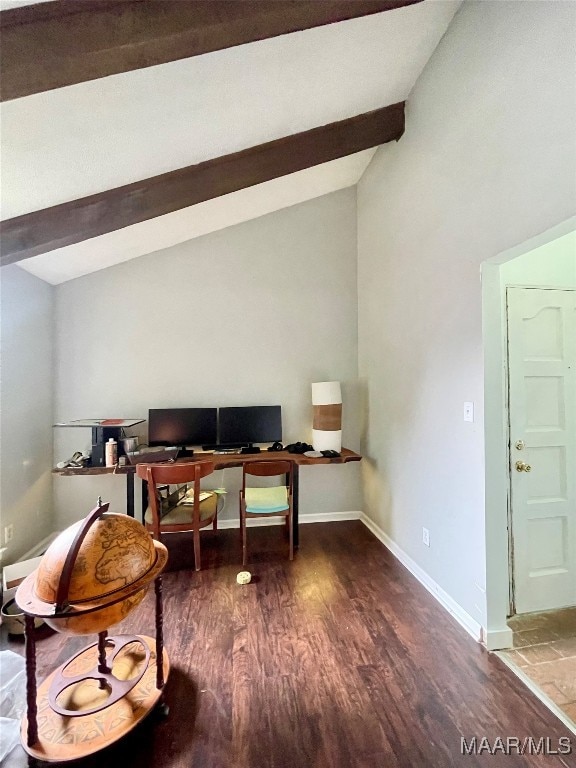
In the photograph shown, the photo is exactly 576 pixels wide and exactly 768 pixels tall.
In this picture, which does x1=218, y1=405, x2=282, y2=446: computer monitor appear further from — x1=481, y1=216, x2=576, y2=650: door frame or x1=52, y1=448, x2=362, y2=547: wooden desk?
x1=481, y1=216, x2=576, y2=650: door frame

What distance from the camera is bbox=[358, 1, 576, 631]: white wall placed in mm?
1586

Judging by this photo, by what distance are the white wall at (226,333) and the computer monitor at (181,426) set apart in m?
0.18

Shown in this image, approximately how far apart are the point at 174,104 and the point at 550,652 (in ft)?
11.4

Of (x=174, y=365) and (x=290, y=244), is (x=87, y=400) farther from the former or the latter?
(x=290, y=244)

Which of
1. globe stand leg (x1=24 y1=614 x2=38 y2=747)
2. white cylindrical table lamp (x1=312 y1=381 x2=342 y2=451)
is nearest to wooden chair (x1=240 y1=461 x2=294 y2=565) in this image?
white cylindrical table lamp (x1=312 y1=381 x2=342 y2=451)

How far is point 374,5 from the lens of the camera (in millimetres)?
1717

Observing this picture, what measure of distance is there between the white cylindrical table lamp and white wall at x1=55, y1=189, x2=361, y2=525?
31 cm

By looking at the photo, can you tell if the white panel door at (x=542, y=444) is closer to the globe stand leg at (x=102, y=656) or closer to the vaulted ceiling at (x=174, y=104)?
the vaulted ceiling at (x=174, y=104)

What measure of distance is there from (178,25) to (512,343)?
2.33m

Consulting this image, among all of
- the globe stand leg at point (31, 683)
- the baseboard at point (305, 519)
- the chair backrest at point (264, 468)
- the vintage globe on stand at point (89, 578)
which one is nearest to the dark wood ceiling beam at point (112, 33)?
the vintage globe on stand at point (89, 578)

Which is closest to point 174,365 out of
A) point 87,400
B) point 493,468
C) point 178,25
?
point 87,400

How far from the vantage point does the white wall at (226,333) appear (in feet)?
11.5

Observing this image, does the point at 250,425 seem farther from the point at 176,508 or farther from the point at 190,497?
the point at 176,508

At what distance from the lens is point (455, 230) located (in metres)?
2.23
